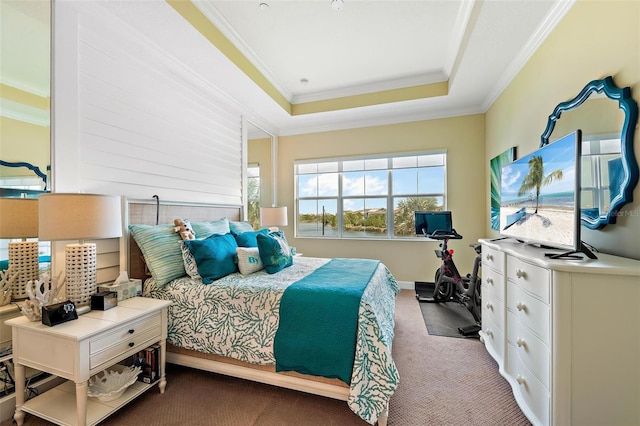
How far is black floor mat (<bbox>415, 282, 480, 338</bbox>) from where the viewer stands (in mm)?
2704

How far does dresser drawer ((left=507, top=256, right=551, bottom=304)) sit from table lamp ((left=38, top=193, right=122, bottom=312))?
98.0 inches

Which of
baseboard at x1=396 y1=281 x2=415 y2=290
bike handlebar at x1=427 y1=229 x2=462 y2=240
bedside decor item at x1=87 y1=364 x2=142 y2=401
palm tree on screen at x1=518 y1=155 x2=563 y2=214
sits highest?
palm tree on screen at x1=518 y1=155 x2=563 y2=214

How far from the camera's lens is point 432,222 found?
3514 millimetres

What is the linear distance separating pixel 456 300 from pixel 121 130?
4.21 m

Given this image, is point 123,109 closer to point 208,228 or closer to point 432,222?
point 208,228

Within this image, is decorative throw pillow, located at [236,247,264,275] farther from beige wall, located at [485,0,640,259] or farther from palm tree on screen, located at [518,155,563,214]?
beige wall, located at [485,0,640,259]

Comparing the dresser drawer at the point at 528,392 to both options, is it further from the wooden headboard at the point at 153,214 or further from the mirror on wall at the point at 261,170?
the mirror on wall at the point at 261,170

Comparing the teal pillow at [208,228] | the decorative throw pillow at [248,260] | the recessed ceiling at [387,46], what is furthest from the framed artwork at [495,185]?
the teal pillow at [208,228]

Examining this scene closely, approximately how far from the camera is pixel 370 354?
149 centimetres

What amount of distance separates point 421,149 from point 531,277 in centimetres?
309

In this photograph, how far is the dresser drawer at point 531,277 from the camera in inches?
52.1

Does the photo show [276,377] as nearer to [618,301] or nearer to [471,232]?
[618,301]

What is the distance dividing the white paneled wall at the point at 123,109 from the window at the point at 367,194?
2.13 meters

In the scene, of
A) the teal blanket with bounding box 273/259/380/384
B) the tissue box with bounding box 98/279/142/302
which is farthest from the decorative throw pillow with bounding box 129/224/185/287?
the teal blanket with bounding box 273/259/380/384
